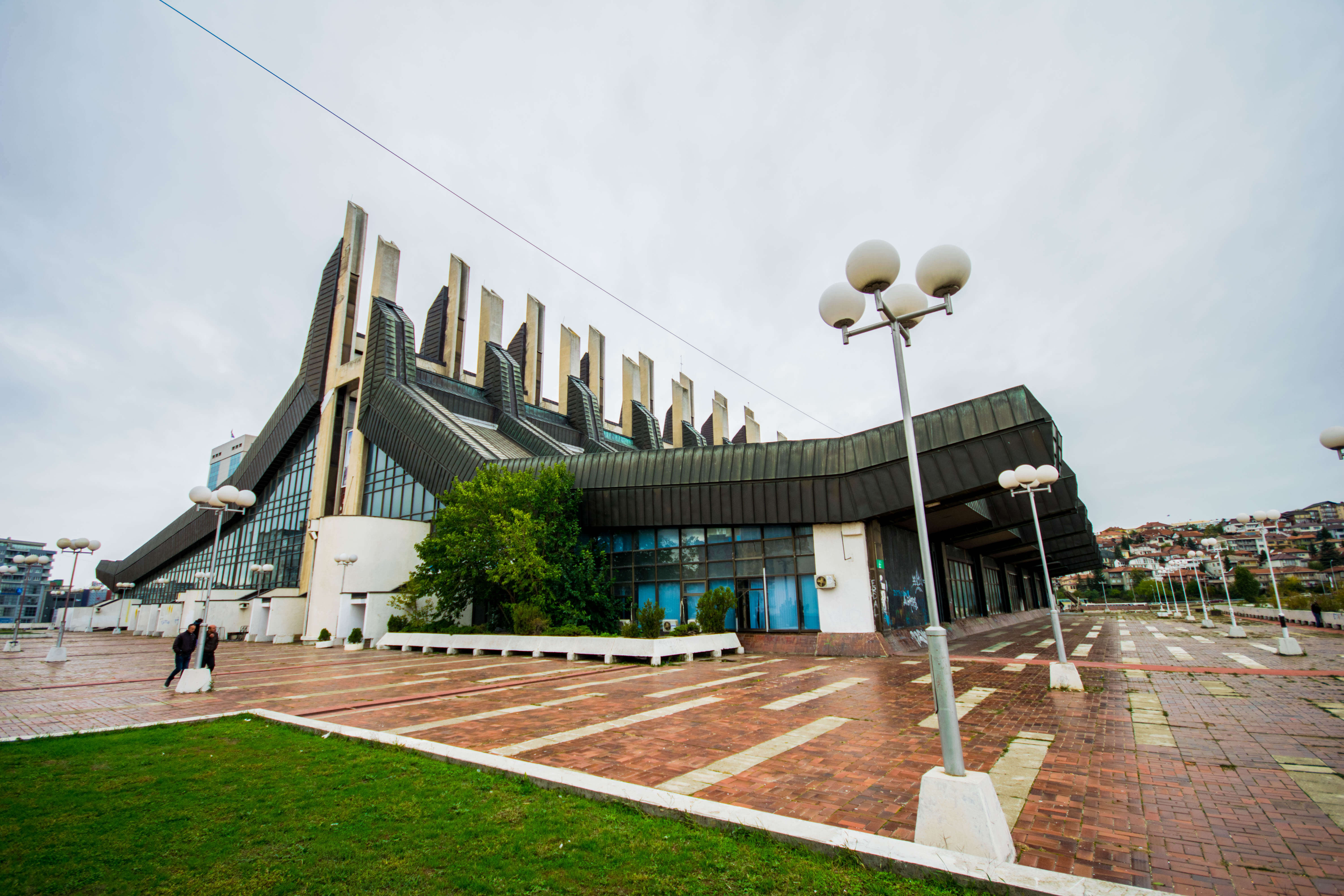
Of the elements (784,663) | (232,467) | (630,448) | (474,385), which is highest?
(232,467)

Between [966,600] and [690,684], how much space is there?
27.5m

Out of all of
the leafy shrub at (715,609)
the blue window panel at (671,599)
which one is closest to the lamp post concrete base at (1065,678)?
the leafy shrub at (715,609)

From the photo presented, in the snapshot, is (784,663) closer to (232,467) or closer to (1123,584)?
(232,467)

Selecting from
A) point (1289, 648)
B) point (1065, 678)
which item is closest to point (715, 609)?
point (1065, 678)

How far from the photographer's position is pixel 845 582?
70.4 ft

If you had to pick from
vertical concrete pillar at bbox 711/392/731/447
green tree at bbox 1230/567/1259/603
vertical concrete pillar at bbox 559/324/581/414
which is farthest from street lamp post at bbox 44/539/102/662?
green tree at bbox 1230/567/1259/603

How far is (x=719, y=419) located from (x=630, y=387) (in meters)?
13.5

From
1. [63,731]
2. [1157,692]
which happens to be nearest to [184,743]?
[63,731]

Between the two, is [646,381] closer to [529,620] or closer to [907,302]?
[529,620]

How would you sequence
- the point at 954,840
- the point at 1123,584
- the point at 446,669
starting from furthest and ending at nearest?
the point at 1123,584
the point at 446,669
the point at 954,840

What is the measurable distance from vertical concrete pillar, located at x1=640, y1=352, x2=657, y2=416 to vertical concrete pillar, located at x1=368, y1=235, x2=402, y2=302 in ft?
75.0

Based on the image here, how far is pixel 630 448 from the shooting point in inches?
2058

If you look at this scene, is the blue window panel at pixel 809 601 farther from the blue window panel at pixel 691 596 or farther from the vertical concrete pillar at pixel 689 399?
the vertical concrete pillar at pixel 689 399

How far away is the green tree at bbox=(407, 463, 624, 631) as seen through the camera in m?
22.7
